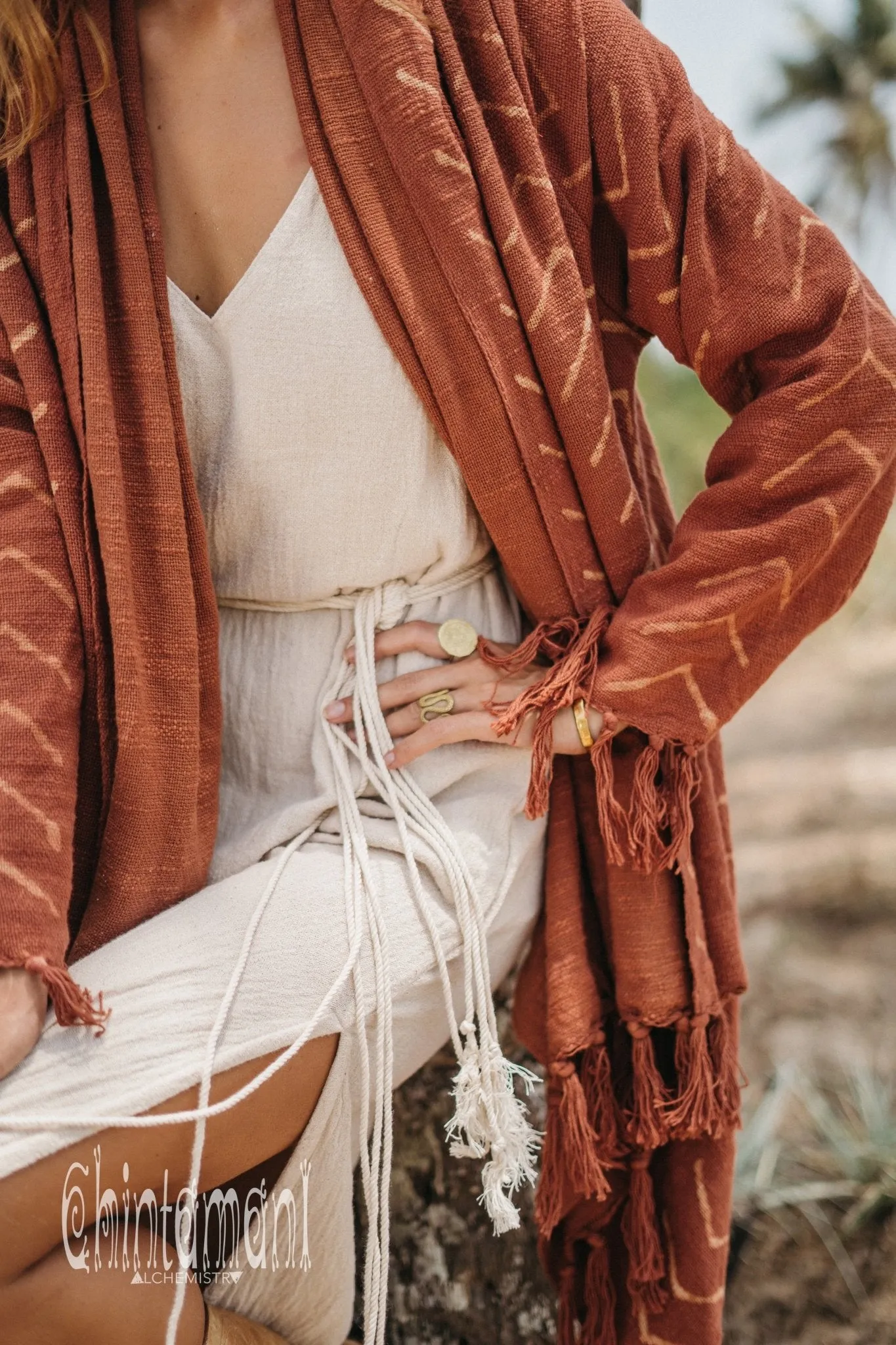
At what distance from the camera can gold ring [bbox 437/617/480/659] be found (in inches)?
53.4

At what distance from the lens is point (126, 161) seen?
1.28 meters

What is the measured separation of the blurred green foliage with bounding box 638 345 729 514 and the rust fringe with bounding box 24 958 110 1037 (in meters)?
3.27

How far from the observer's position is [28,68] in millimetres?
1277

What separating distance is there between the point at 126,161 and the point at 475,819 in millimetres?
806

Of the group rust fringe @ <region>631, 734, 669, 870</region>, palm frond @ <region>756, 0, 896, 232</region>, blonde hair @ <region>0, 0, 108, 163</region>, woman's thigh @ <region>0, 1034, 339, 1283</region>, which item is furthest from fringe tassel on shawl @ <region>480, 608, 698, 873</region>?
palm frond @ <region>756, 0, 896, 232</region>

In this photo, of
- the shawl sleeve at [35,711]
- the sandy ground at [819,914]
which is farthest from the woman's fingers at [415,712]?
the sandy ground at [819,914]

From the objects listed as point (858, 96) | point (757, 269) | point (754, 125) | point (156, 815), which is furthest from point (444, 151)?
point (858, 96)

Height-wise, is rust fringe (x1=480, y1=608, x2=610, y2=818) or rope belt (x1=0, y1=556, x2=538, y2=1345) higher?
rust fringe (x1=480, y1=608, x2=610, y2=818)

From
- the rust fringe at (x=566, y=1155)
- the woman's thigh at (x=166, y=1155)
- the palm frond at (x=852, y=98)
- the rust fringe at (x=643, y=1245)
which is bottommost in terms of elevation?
the rust fringe at (x=643, y=1245)

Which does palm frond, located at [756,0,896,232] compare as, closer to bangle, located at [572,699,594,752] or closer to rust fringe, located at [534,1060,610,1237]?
bangle, located at [572,699,594,752]

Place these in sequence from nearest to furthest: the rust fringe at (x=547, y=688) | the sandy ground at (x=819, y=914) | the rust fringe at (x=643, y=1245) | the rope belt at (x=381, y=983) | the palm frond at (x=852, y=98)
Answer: the rope belt at (x=381, y=983) → the rust fringe at (x=547, y=688) → the rust fringe at (x=643, y=1245) → the sandy ground at (x=819, y=914) → the palm frond at (x=852, y=98)

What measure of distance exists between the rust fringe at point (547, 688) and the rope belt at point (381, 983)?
0.38 feet

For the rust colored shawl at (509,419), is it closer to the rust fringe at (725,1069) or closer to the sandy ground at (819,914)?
the rust fringe at (725,1069)

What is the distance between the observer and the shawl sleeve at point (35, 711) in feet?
3.79
